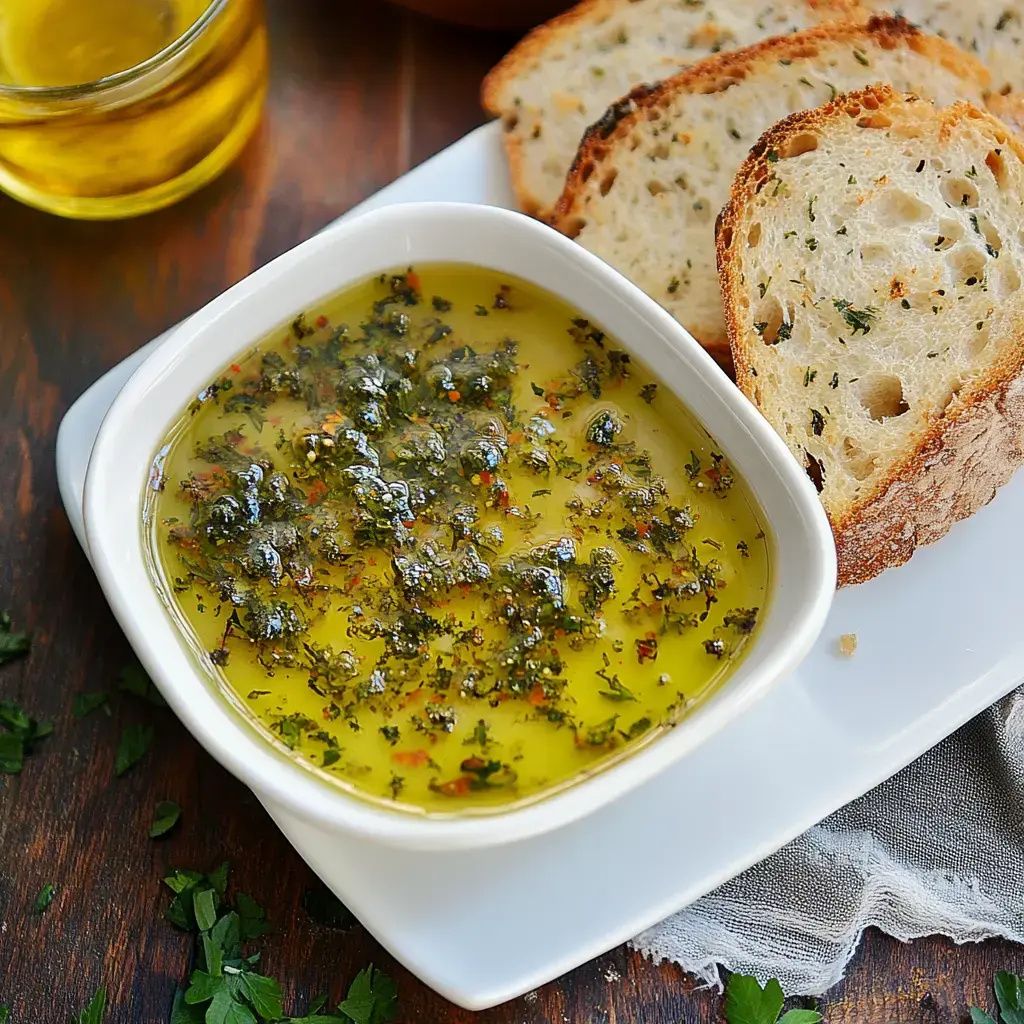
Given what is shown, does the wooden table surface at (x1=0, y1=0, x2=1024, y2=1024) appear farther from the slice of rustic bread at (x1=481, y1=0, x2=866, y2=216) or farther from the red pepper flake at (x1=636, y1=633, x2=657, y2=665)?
the red pepper flake at (x1=636, y1=633, x2=657, y2=665)

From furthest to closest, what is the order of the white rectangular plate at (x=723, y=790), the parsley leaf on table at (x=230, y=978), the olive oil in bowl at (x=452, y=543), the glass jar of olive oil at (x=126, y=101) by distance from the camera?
the glass jar of olive oil at (x=126, y=101), the parsley leaf on table at (x=230, y=978), the white rectangular plate at (x=723, y=790), the olive oil in bowl at (x=452, y=543)

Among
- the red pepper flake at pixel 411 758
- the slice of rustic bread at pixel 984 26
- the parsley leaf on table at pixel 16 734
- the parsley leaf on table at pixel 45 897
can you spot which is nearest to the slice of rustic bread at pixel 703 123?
the slice of rustic bread at pixel 984 26

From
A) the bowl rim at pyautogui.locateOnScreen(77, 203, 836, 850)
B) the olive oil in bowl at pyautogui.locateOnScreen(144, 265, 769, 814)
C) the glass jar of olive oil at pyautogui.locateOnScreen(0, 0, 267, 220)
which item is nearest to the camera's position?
the bowl rim at pyautogui.locateOnScreen(77, 203, 836, 850)

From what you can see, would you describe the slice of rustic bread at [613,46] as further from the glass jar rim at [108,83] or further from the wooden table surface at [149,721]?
the glass jar rim at [108,83]

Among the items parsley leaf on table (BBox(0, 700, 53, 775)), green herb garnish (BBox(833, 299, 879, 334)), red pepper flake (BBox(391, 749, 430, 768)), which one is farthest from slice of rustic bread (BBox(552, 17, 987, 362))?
parsley leaf on table (BBox(0, 700, 53, 775))

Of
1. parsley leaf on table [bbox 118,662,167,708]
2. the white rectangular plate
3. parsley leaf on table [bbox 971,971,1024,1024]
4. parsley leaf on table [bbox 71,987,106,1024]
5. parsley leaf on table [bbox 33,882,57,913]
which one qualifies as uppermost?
the white rectangular plate
